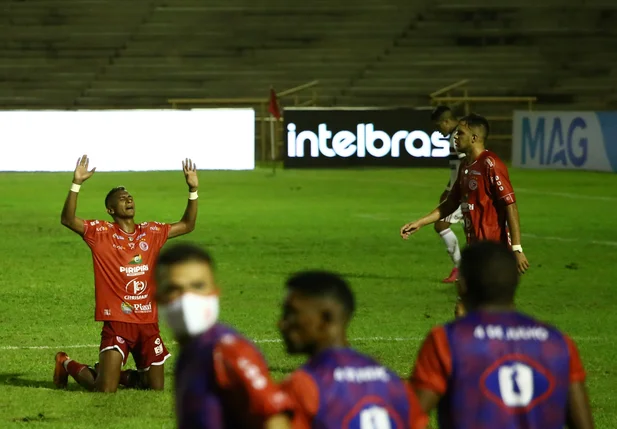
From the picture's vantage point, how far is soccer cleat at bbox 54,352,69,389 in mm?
9853

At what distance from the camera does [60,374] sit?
988 centimetres

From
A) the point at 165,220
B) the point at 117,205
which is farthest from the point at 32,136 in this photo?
the point at 117,205

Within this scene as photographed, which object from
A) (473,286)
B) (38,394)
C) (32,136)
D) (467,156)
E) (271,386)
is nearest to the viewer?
(271,386)

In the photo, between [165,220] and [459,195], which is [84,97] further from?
[459,195]

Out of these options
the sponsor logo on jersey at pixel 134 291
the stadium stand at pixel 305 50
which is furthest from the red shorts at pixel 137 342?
the stadium stand at pixel 305 50

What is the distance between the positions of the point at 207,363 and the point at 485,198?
650 cm

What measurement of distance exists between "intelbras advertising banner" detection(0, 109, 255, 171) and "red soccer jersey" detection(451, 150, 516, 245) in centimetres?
2520

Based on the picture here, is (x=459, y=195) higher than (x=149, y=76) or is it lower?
lower

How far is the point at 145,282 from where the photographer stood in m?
9.93

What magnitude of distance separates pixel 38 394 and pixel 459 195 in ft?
10.9

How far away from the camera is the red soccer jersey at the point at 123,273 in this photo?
387 inches

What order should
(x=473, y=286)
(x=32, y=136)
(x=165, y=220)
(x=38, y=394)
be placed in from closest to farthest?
(x=473, y=286), (x=38, y=394), (x=165, y=220), (x=32, y=136)

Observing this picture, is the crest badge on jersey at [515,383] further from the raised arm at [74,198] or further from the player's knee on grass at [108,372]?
the raised arm at [74,198]

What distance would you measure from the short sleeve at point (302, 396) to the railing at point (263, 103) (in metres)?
35.9
